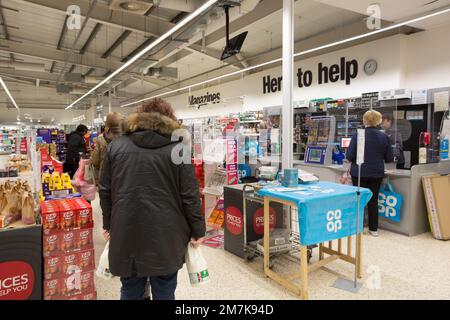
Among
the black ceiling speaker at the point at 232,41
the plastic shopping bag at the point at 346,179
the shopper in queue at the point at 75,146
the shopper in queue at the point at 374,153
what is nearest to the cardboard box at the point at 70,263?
the shopper in queue at the point at 374,153

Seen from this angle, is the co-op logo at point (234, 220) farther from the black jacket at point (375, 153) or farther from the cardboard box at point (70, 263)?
the black jacket at point (375, 153)

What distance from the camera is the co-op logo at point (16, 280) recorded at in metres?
2.38

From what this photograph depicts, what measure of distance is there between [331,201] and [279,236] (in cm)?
98

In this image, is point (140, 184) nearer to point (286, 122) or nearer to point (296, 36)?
point (286, 122)

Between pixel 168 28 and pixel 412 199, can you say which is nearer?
pixel 412 199

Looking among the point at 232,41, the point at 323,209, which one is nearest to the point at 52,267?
the point at 323,209

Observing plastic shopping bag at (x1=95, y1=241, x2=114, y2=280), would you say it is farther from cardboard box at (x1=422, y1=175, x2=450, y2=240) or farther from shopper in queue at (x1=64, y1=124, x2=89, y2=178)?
shopper in queue at (x1=64, y1=124, x2=89, y2=178)

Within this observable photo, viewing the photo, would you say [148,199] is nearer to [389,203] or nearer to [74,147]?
[389,203]

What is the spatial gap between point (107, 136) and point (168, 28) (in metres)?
5.81

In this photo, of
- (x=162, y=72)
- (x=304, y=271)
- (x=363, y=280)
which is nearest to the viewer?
(x=304, y=271)

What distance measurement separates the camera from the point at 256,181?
15.1 feet

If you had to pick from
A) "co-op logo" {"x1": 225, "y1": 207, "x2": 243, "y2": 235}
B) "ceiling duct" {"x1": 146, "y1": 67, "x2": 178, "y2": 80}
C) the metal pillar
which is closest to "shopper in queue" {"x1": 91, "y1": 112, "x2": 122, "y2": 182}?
"co-op logo" {"x1": 225, "y1": 207, "x2": 243, "y2": 235}

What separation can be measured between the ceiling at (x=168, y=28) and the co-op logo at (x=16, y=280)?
4862 millimetres

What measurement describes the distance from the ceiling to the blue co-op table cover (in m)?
3.95
